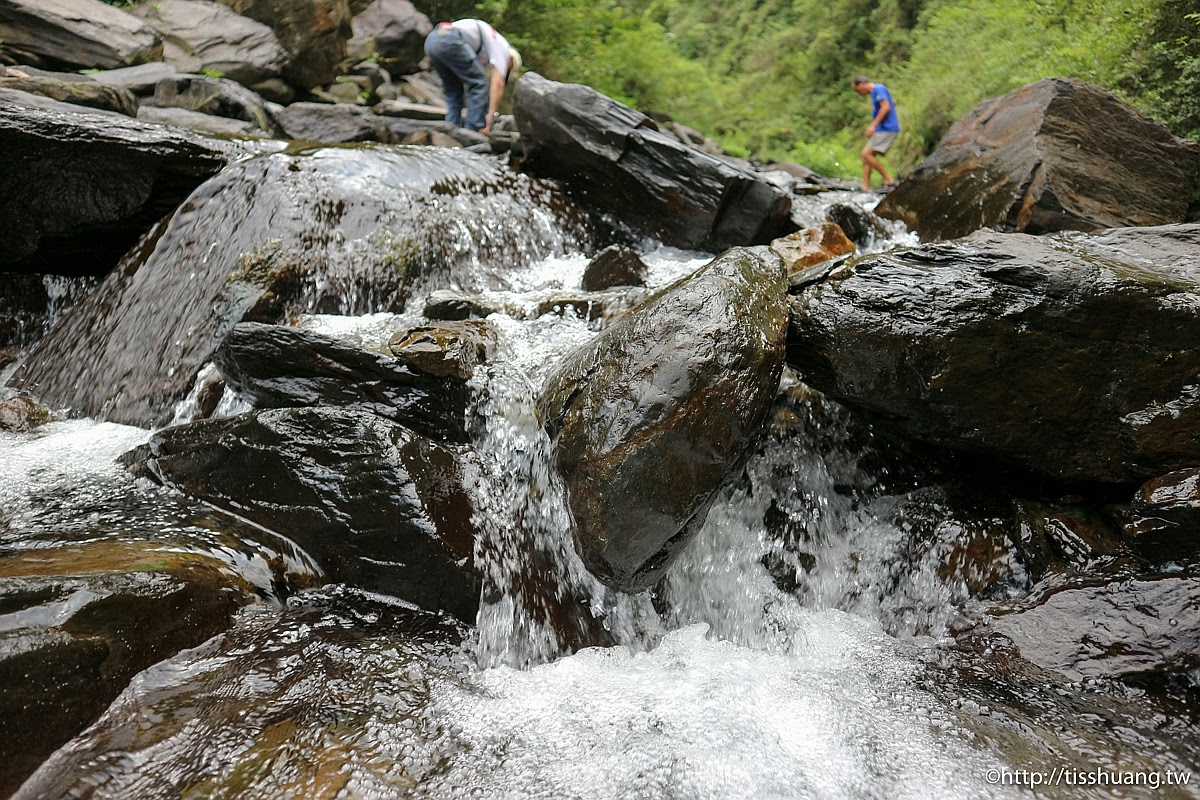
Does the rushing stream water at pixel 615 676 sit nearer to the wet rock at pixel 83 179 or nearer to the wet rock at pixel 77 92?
the wet rock at pixel 83 179

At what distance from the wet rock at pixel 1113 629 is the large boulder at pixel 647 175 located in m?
4.23

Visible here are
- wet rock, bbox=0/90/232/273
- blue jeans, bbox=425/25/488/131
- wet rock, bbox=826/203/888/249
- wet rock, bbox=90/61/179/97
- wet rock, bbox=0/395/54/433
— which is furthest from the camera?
blue jeans, bbox=425/25/488/131

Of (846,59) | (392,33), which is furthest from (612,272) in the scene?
(846,59)

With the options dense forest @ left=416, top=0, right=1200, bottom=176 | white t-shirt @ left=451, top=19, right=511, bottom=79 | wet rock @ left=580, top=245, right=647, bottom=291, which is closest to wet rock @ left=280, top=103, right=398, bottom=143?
white t-shirt @ left=451, top=19, right=511, bottom=79

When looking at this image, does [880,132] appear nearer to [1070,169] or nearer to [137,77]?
[1070,169]

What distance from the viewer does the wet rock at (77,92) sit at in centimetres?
626

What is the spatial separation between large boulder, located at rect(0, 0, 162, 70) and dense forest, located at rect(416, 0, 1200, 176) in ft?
26.9

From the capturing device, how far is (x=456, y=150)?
707 centimetres

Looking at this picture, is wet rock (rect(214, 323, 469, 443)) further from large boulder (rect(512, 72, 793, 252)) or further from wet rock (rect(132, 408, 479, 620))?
large boulder (rect(512, 72, 793, 252))

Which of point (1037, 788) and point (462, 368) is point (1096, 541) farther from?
point (462, 368)

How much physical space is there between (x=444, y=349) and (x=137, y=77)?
745cm

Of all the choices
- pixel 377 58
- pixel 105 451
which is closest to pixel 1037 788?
pixel 105 451

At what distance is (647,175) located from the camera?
6.39 metres

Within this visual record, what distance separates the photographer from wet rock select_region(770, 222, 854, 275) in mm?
5098
